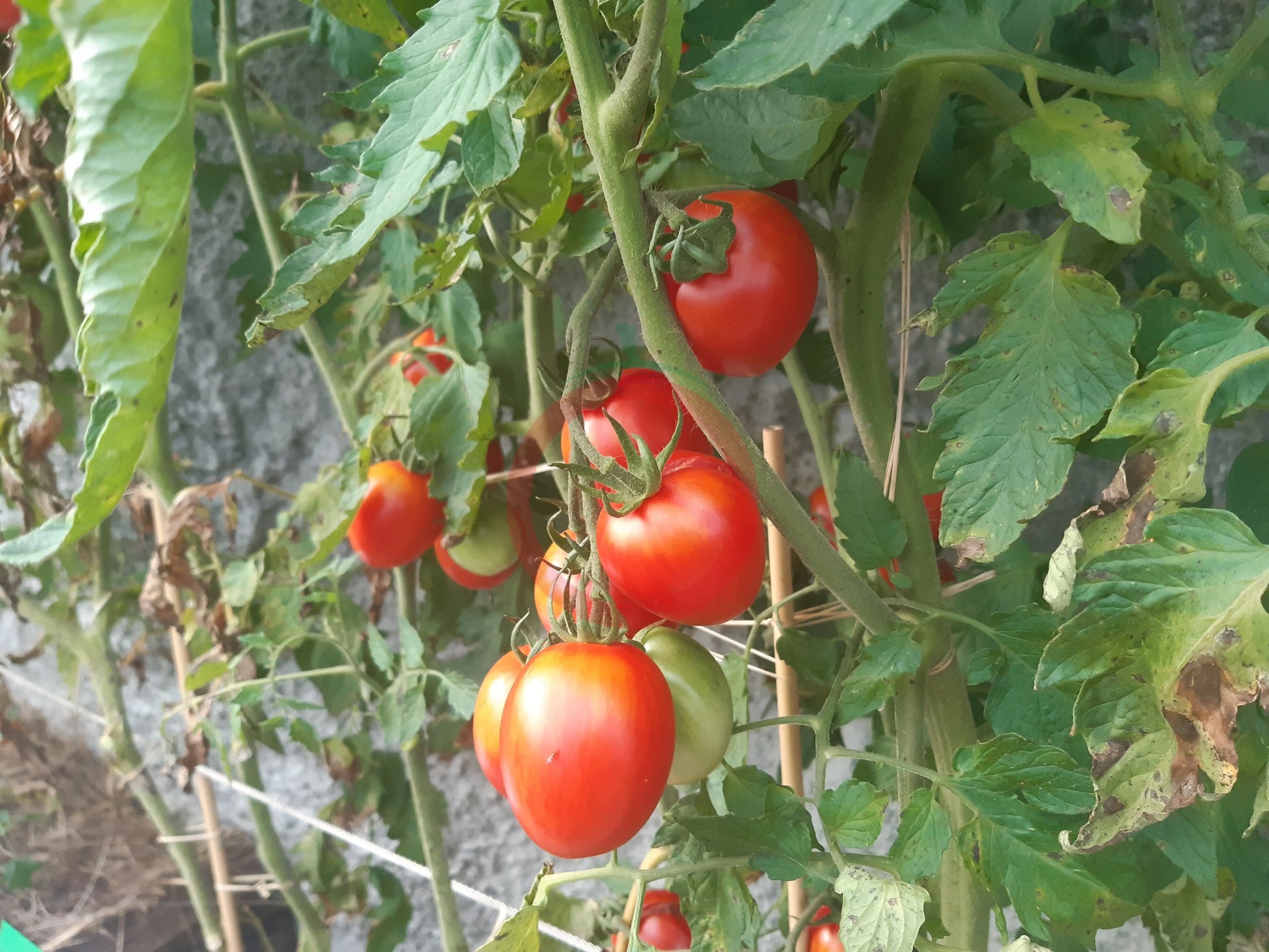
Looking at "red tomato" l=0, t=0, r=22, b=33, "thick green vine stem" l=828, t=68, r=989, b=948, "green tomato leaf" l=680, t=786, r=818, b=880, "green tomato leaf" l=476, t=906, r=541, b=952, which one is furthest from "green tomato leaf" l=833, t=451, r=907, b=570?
"red tomato" l=0, t=0, r=22, b=33

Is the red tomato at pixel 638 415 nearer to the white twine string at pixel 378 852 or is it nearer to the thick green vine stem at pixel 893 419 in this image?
the thick green vine stem at pixel 893 419

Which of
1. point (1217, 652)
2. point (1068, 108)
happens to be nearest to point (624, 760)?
point (1217, 652)

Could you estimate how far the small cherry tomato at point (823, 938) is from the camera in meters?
0.57

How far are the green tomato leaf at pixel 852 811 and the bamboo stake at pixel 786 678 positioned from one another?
15cm

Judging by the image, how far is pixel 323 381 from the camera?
46.4 inches

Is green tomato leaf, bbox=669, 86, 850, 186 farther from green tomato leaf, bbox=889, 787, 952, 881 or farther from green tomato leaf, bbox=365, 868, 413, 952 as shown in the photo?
green tomato leaf, bbox=365, 868, 413, 952

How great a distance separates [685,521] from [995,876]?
226mm

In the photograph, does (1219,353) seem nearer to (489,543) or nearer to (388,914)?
(489,543)

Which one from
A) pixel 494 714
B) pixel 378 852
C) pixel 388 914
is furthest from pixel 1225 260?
pixel 388 914

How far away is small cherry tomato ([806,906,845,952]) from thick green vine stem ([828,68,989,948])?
Answer: 3.5 inches

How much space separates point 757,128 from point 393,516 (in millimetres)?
410

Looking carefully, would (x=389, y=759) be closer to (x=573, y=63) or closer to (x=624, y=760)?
(x=624, y=760)

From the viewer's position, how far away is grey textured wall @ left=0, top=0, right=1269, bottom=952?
1042 millimetres

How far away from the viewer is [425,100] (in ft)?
1.03
